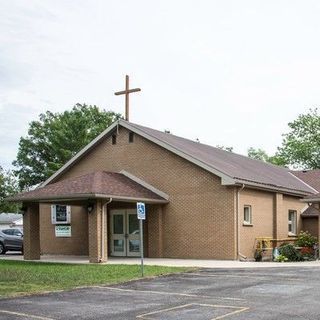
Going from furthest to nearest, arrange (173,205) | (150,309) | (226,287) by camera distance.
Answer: (173,205) → (226,287) → (150,309)

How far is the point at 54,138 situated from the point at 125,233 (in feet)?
134

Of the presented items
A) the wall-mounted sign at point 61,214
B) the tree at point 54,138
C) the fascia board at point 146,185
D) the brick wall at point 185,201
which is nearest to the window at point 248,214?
the brick wall at point 185,201

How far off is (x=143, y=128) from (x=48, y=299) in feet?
52.4

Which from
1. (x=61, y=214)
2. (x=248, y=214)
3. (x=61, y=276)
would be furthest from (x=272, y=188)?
(x=61, y=276)

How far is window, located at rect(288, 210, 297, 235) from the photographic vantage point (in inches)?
1184

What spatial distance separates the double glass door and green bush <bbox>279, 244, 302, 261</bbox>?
21.4ft

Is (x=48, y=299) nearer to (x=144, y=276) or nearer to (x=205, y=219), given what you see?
(x=144, y=276)

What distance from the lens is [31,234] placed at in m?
25.5

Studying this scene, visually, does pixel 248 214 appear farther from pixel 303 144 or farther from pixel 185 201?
pixel 303 144

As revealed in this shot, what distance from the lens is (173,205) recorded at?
2606 centimetres

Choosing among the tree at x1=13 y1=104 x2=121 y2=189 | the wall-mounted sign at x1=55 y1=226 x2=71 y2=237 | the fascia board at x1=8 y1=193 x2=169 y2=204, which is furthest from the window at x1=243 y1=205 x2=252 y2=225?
the tree at x1=13 y1=104 x2=121 y2=189

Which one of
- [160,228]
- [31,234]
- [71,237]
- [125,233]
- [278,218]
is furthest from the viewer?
[71,237]

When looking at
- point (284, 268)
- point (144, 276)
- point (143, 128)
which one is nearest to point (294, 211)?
point (143, 128)

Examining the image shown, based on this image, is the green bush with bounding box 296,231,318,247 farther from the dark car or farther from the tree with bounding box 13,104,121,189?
the tree with bounding box 13,104,121,189
